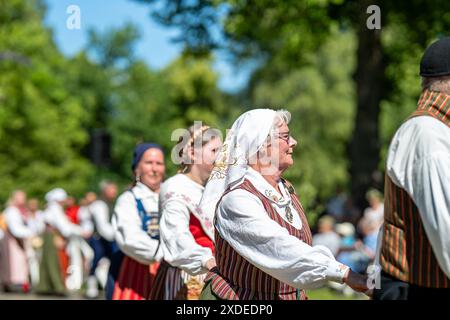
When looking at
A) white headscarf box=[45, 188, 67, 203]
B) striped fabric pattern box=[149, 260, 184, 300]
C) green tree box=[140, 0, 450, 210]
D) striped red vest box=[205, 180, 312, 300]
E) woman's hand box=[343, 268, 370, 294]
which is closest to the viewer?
woman's hand box=[343, 268, 370, 294]

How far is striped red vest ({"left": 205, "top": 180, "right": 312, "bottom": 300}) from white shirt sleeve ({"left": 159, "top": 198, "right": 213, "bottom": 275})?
85 centimetres

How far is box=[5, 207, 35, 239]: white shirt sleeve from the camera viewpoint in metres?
17.2

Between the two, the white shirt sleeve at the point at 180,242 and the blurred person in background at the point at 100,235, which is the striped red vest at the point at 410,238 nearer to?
the white shirt sleeve at the point at 180,242

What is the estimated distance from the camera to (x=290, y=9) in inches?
739

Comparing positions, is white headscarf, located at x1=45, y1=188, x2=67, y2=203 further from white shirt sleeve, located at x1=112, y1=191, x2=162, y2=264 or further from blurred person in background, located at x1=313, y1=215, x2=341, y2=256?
white shirt sleeve, located at x1=112, y1=191, x2=162, y2=264

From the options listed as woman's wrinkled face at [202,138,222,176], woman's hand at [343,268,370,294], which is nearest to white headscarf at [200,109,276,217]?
woman's hand at [343,268,370,294]

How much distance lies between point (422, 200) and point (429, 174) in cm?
9

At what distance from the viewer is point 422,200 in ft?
10.9

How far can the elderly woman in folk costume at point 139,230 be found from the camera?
6.45 metres

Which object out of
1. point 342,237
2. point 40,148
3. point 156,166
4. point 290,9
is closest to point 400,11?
point 290,9

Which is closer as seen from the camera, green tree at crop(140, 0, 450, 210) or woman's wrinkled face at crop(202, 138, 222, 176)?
woman's wrinkled face at crop(202, 138, 222, 176)

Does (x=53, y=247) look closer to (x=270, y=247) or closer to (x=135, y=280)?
(x=135, y=280)

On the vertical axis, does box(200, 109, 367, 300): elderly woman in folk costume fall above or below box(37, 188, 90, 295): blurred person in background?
below
